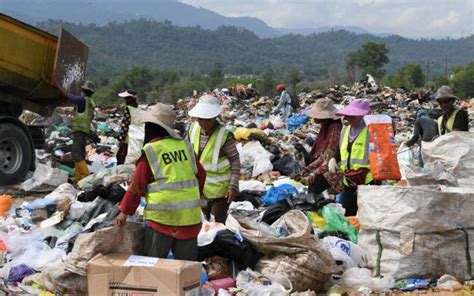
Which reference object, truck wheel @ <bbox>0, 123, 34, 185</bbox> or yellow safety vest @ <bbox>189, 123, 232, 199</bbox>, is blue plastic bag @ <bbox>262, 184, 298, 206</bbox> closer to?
yellow safety vest @ <bbox>189, 123, 232, 199</bbox>

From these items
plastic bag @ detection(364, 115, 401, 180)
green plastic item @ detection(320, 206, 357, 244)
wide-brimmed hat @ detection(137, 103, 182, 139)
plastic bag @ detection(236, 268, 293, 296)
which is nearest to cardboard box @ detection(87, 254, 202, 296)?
plastic bag @ detection(236, 268, 293, 296)

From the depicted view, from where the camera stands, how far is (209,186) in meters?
5.38

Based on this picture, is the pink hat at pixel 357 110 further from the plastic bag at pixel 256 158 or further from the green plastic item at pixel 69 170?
the green plastic item at pixel 69 170

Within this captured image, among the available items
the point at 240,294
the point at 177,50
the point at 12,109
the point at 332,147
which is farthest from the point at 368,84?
the point at 177,50

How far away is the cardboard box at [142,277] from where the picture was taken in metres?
3.91

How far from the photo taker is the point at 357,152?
5.72 m

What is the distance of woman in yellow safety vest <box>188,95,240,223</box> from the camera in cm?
530

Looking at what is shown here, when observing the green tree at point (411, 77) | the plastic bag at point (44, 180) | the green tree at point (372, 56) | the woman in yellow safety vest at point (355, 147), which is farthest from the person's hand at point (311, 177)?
the green tree at point (372, 56)

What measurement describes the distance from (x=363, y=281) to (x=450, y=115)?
2575 millimetres

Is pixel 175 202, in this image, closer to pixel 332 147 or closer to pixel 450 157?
pixel 332 147

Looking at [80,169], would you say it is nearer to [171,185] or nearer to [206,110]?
[206,110]

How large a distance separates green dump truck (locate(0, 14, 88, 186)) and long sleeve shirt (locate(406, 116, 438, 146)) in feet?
15.3

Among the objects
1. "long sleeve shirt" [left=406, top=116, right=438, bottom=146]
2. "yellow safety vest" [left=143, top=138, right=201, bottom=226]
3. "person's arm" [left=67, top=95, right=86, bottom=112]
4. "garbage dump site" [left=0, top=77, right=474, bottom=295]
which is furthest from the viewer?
"person's arm" [left=67, top=95, right=86, bottom=112]

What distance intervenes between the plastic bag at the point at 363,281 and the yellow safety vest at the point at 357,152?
3.20 feet
